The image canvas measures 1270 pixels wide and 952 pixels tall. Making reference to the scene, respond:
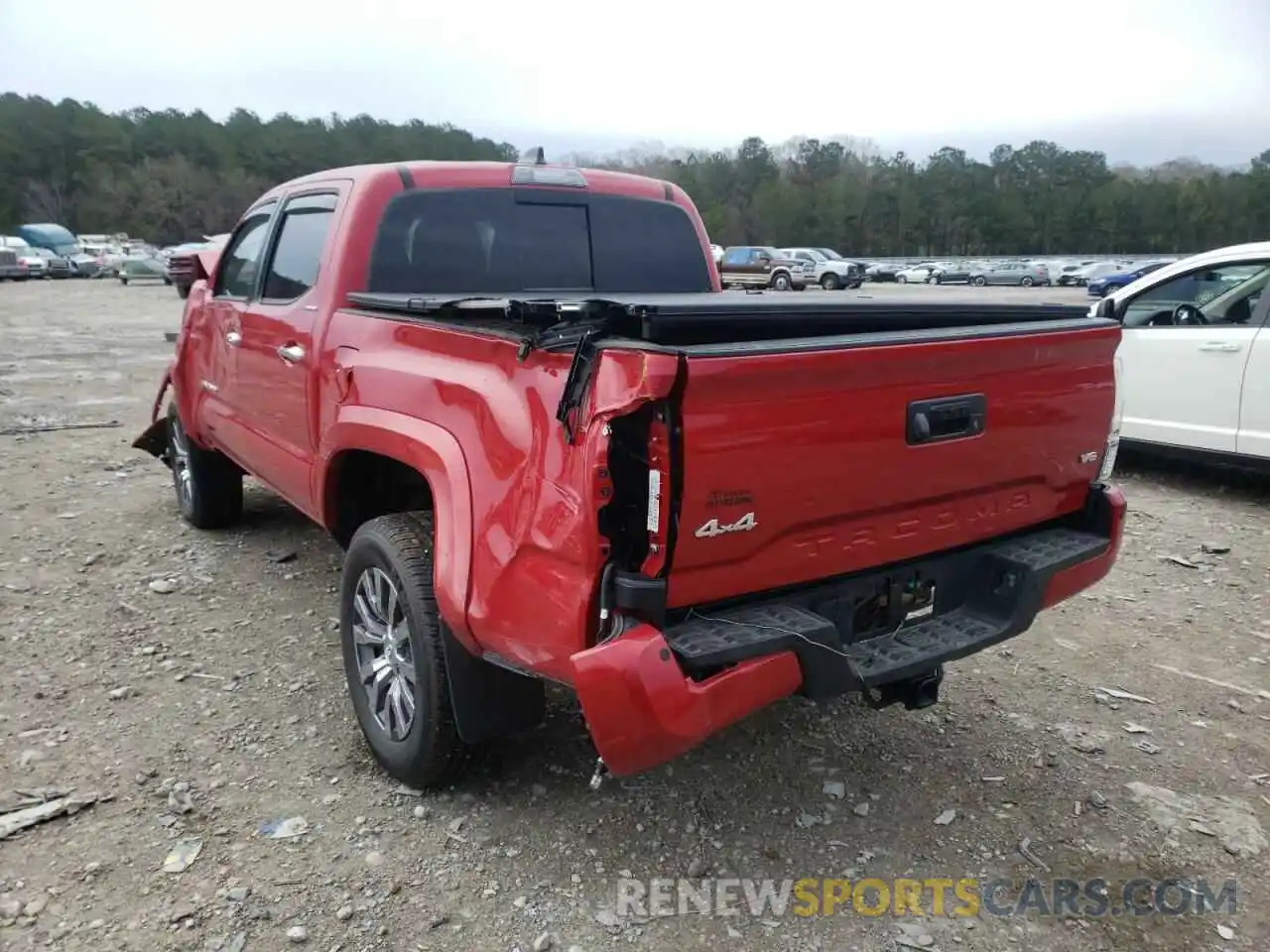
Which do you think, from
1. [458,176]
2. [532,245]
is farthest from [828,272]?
[458,176]

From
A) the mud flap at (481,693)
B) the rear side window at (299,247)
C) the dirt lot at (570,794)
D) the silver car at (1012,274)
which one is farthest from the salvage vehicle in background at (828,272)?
the mud flap at (481,693)

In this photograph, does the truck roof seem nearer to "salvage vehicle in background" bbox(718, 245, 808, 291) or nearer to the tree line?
"salvage vehicle in background" bbox(718, 245, 808, 291)

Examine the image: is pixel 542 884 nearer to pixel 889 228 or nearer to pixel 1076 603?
pixel 1076 603

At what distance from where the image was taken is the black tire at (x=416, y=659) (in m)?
2.84

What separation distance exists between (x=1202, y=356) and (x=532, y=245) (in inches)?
192

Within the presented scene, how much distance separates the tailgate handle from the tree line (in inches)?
3252

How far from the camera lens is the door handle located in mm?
3707

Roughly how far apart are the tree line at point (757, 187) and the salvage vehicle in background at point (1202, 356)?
78.3 m

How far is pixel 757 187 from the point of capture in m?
110

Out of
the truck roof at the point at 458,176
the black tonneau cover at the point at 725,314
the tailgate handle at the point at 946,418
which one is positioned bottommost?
the tailgate handle at the point at 946,418

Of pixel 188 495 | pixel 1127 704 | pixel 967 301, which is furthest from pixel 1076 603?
pixel 188 495

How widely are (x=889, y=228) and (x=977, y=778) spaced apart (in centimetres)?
10100

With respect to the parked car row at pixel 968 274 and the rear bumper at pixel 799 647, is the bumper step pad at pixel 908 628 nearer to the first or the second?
the rear bumper at pixel 799 647

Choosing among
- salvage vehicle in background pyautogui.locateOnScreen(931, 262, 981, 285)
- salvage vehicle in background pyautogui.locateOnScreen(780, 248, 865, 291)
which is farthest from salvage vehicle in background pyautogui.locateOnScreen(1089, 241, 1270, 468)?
salvage vehicle in background pyautogui.locateOnScreen(931, 262, 981, 285)
